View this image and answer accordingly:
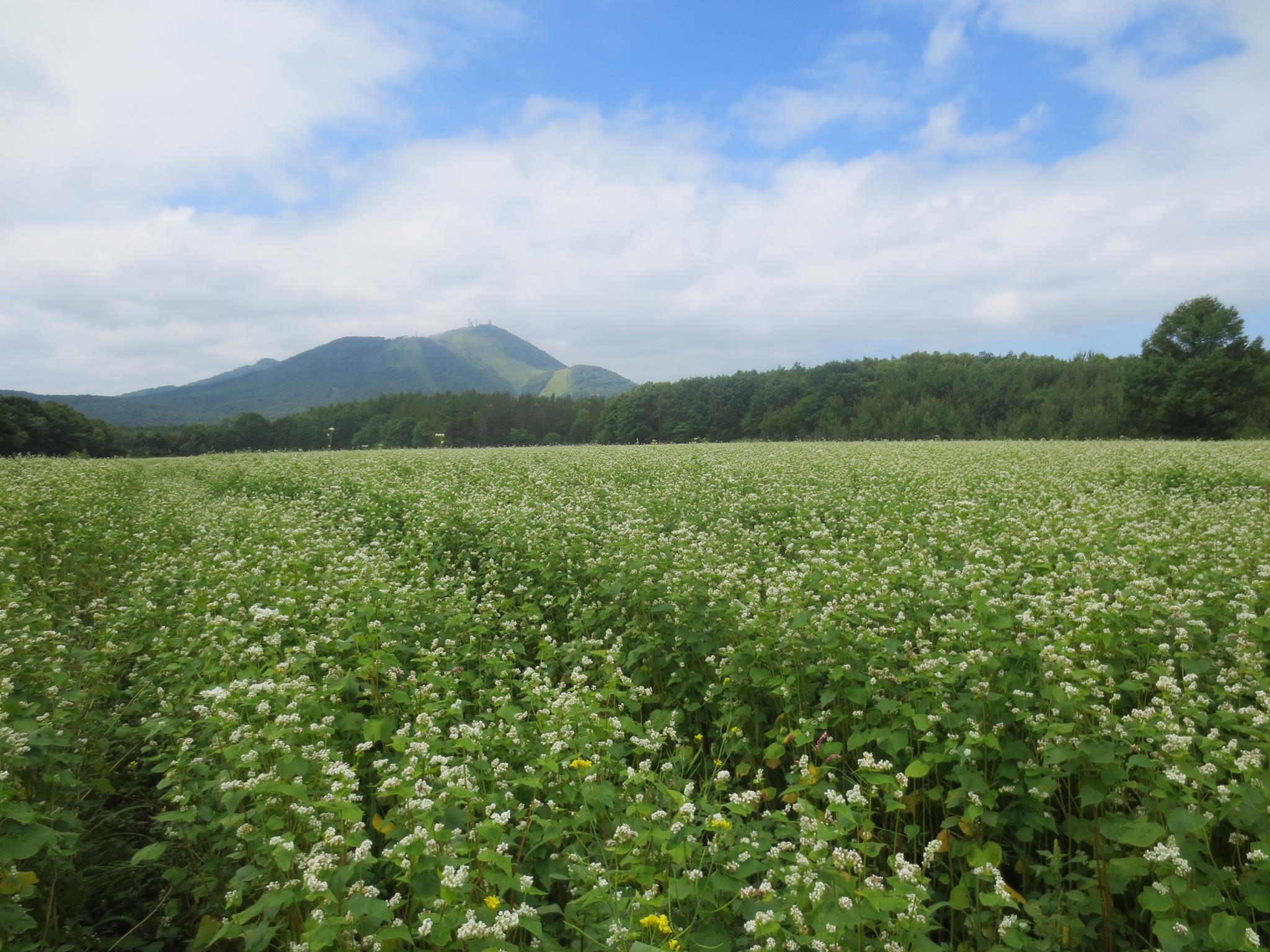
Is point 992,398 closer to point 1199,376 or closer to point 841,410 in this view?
point 841,410

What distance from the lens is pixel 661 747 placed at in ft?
16.3

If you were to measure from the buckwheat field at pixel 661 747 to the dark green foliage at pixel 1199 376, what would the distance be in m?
60.4

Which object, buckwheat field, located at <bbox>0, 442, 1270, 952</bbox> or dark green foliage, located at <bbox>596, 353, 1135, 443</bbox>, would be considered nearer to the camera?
buckwheat field, located at <bbox>0, 442, 1270, 952</bbox>

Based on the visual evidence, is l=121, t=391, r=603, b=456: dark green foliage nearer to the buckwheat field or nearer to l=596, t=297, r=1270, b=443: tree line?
l=596, t=297, r=1270, b=443: tree line

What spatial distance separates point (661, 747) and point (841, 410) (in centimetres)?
8177

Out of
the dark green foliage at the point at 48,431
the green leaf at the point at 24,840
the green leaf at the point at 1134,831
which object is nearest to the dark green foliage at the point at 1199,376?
the green leaf at the point at 1134,831

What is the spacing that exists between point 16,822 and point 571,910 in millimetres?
3111

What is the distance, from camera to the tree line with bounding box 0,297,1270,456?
170ft

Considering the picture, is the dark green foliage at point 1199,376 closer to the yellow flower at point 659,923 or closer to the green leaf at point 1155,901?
the green leaf at point 1155,901

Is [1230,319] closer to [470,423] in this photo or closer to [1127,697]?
[1127,697]

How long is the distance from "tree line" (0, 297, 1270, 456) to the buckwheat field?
39.9m

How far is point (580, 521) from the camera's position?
991cm

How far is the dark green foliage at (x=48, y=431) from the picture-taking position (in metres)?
42.2

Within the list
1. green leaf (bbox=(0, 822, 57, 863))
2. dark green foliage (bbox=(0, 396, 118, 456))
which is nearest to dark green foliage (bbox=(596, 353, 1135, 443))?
dark green foliage (bbox=(0, 396, 118, 456))
